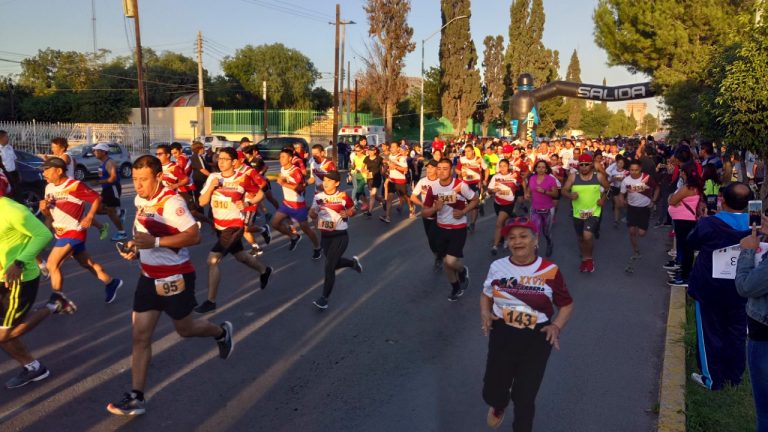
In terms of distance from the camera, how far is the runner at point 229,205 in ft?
23.5

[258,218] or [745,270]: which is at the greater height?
[745,270]

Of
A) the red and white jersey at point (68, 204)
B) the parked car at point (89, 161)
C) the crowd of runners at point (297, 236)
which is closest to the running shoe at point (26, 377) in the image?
the crowd of runners at point (297, 236)

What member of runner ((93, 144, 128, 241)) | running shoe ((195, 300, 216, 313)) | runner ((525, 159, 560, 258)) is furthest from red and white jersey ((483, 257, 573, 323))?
runner ((93, 144, 128, 241))

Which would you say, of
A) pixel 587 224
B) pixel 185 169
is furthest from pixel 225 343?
pixel 185 169

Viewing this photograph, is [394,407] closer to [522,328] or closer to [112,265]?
[522,328]

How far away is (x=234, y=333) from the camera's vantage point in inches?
243

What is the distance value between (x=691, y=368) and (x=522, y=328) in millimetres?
2621

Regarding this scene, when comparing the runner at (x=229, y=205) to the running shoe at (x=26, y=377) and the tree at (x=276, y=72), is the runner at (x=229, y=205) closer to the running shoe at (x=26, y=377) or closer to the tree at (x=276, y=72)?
the running shoe at (x=26, y=377)

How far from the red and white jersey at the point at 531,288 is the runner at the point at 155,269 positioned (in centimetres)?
226

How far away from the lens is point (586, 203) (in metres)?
9.09

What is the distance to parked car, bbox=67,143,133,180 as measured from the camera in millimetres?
22969

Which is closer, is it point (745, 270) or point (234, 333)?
point (745, 270)

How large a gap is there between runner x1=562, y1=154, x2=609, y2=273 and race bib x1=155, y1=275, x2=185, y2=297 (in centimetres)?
619

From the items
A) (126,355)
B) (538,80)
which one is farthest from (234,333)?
(538,80)
